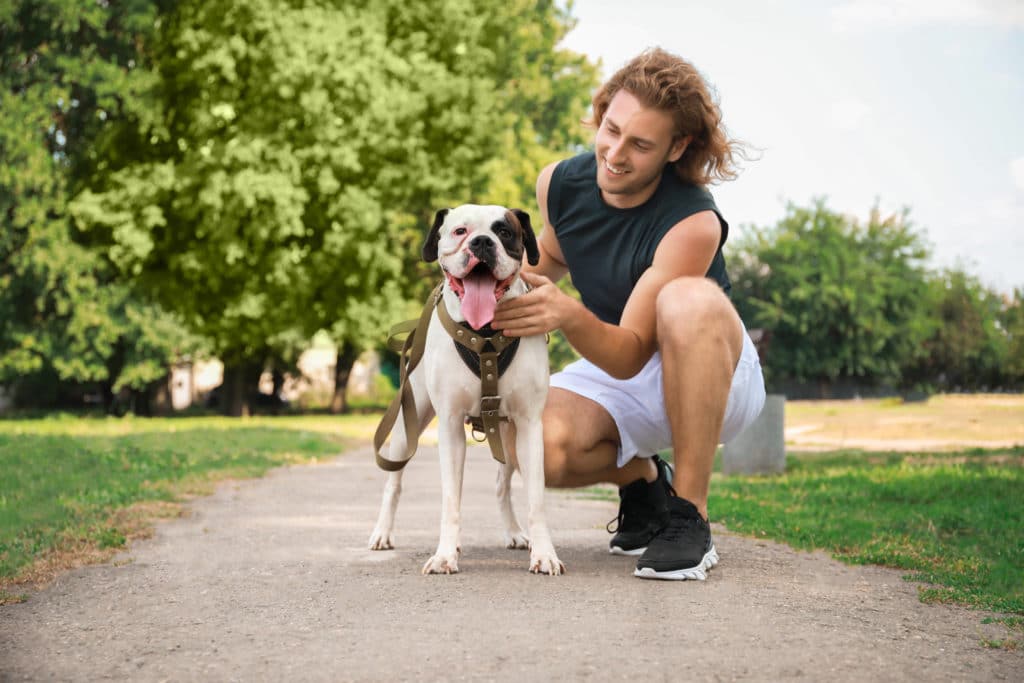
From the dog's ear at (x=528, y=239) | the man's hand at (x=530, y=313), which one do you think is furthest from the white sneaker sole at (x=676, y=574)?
the dog's ear at (x=528, y=239)

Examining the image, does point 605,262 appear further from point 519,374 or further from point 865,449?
point 865,449

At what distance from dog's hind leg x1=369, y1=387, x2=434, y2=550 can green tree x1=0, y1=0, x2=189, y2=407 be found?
17586 millimetres

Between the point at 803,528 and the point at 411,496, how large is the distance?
9.87 ft

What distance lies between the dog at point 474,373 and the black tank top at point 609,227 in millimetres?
590

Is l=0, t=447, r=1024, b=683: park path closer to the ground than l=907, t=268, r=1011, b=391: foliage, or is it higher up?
closer to the ground

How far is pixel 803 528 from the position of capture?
5.71m

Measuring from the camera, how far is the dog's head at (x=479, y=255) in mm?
3791

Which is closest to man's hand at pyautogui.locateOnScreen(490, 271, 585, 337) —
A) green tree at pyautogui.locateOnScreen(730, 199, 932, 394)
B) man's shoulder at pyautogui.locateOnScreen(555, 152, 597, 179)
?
man's shoulder at pyautogui.locateOnScreen(555, 152, 597, 179)

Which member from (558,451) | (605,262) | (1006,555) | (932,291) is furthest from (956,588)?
(932,291)

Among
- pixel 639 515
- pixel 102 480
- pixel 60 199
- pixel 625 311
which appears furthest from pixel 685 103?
pixel 60 199

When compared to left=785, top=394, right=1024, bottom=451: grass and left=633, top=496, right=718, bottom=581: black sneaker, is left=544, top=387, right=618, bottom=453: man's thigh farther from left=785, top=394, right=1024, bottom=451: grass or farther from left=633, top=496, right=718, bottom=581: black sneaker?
left=785, top=394, right=1024, bottom=451: grass

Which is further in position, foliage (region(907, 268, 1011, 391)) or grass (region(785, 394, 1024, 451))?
foliage (region(907, 268, 1011, 391))

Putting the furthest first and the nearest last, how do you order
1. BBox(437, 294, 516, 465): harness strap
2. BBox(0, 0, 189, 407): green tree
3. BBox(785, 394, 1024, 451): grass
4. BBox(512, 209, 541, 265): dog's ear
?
1. BBox(0, 0, 189, 407): green tree
2. BBox(785, 394, 1024, 451): grass
3. BBox(512, 209, 541, 265): dog's ear
4. BBox(437, 294, 516, 465): harness strap

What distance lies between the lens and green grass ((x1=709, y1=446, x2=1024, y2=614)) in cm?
428
